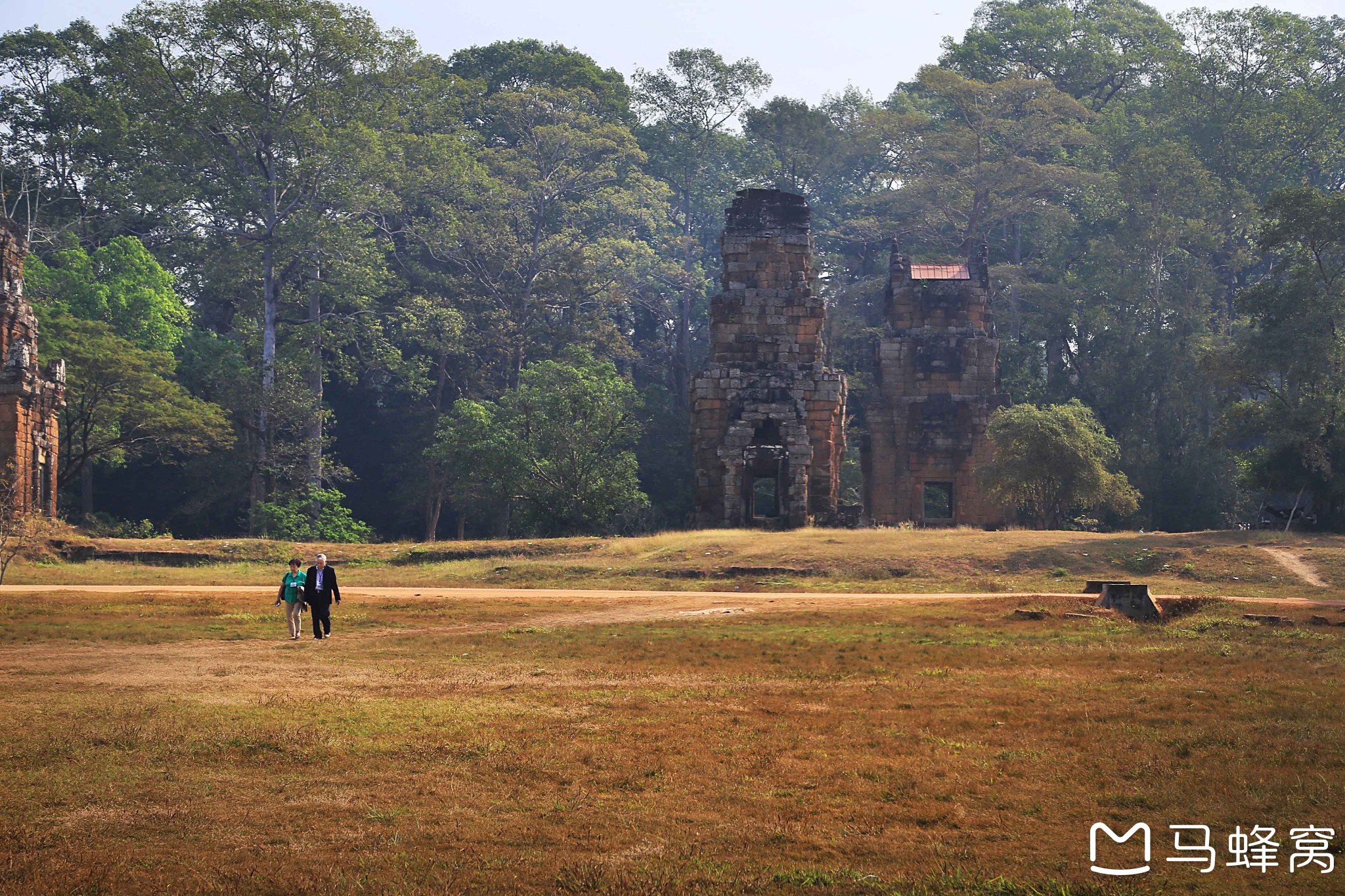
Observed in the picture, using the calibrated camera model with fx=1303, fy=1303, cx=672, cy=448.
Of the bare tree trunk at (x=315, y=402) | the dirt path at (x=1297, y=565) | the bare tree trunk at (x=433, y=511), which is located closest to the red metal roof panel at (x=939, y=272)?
the bare tree trunk at (x=433, y=511)

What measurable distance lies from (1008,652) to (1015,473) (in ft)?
65.6

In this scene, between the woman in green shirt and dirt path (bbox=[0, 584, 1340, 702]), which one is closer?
dirt path (bbox=[0, 584, 1340, 702])

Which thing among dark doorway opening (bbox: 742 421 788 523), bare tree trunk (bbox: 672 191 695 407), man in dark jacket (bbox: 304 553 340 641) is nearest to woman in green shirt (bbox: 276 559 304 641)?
man in dark jacket (bbox: 304 553 340 641)

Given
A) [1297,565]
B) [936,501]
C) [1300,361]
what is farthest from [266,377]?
[1297,565]

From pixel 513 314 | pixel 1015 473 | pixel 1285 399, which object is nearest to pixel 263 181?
pixel 513 314

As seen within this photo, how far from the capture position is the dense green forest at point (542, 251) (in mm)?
39969

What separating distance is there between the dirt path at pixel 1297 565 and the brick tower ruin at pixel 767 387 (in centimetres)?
1236

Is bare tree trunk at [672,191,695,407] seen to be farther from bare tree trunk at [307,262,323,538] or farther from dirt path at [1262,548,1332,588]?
dirt path at [1262,548,1332,588]

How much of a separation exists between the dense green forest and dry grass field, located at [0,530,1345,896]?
57.5ft

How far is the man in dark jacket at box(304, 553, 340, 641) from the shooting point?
17375 millimetres

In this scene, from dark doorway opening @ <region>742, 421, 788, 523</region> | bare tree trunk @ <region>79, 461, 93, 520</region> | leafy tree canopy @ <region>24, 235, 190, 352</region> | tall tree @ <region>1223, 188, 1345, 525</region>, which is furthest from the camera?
bare tree trunk @ <region>79, 461, 93, 520</region>

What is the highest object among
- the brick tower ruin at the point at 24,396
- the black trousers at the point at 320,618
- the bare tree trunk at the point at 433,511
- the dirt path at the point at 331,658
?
the brick tower ruin at the point at 24,396

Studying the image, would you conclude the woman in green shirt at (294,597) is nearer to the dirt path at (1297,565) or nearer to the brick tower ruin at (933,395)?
the dirt path at (1297,565)

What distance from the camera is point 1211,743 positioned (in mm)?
10852
